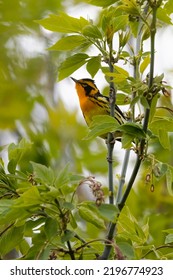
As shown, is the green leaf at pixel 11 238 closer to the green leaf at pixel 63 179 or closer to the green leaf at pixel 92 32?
the green leaf at pixel 63 179

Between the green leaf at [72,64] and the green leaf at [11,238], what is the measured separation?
1.49ft

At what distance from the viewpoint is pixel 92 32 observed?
1.97 m

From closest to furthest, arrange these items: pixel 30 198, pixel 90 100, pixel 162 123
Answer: pixel 30 198 → pixel 162 123 → pixel 90 100

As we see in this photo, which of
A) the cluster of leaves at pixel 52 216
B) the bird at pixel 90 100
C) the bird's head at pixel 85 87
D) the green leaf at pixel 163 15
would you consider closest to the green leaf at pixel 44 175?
the cluster of leaves at pixel 52 216

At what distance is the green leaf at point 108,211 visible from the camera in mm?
1649

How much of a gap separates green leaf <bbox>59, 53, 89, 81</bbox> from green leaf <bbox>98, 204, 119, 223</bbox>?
1.68 ft

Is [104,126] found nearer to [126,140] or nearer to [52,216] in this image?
[126,140]

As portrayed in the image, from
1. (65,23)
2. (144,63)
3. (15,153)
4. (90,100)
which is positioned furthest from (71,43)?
(90,100)

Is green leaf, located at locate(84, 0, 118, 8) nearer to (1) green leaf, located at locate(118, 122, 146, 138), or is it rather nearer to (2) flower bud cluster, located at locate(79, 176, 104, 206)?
(1) green leaf, located at locate(118, 122, 146, 138)

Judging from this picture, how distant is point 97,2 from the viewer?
6.70 feet

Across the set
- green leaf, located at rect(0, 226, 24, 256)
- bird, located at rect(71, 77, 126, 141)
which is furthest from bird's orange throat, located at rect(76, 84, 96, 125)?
green leaf, located at rect(0, 226, 24, 256)

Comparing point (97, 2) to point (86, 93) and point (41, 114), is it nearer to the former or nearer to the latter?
point (86, 93)

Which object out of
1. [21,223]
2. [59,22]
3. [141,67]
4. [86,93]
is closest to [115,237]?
[21,223]

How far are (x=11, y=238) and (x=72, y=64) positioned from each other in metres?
0.51
